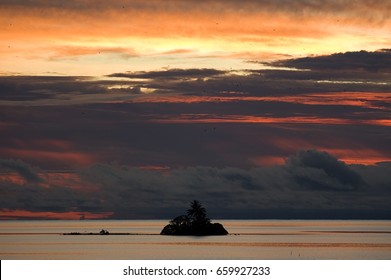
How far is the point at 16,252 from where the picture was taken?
183875 mm

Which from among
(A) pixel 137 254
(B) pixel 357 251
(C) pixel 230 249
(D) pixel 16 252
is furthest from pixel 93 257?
(B) pixel 357 251

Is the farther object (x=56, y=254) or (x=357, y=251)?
(x=357, y=251)
